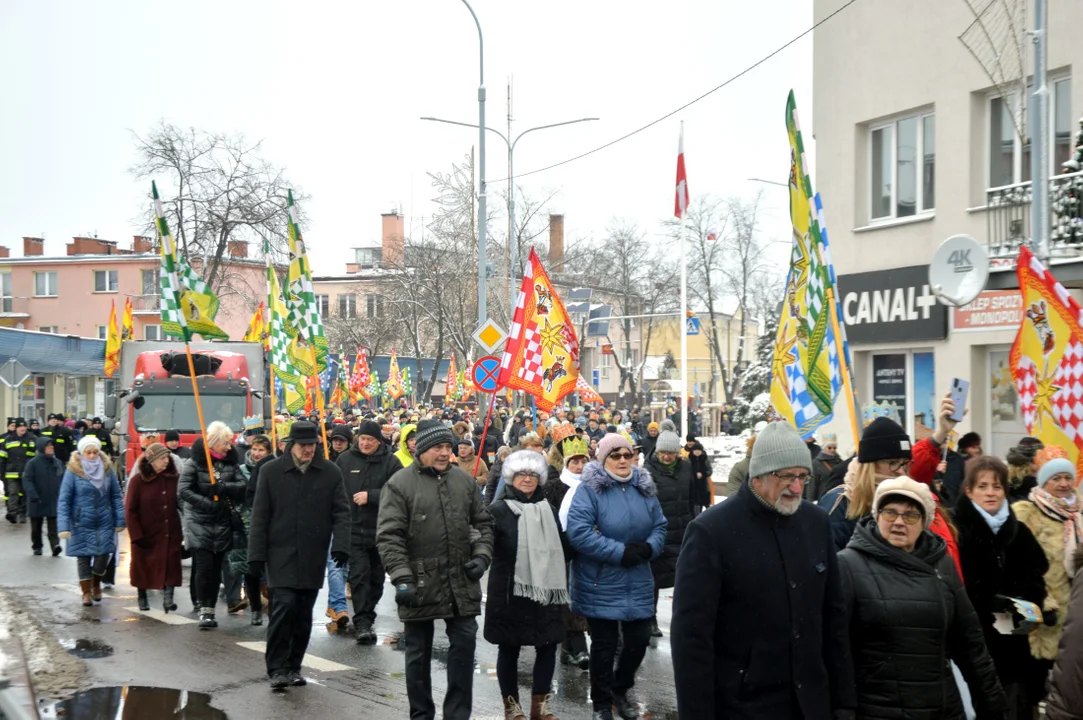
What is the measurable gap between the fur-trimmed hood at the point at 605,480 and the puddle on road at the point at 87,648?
4681 mm

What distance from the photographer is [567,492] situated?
9.26 metres

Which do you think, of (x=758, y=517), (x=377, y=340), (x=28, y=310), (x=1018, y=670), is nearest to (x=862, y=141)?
(x=1018, y=670)

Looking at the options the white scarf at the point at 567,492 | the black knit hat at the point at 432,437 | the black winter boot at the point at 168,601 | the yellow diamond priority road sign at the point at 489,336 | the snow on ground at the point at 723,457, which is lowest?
the snow on ground at the point at 723,457

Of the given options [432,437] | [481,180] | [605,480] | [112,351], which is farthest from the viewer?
[112,351]

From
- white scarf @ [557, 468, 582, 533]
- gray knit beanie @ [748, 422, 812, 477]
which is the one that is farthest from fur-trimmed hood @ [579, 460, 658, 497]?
gray knit beanie @ [748, 422, 812, 477]

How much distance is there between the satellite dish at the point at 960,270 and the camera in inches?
505

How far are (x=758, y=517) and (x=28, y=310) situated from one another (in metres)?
85.5

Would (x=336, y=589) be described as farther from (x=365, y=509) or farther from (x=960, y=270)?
(x=960, y=270)

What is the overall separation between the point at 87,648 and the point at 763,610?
25.1 feet

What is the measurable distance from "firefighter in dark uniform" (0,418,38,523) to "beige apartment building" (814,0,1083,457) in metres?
15.2

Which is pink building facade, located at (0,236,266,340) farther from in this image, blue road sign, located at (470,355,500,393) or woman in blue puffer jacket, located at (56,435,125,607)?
woman in blue puffer jacket, located at (56,435,125,607)

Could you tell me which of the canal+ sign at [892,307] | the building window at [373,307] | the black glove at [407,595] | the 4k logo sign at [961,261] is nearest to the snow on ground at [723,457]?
the canal+ sign at [892,307]

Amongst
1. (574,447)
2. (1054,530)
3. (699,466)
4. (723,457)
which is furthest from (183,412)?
(1054,530)

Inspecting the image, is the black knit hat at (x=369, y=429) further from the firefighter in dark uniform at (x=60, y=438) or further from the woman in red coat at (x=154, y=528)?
the firefighter in dark uniform at (x=60, y=438)
